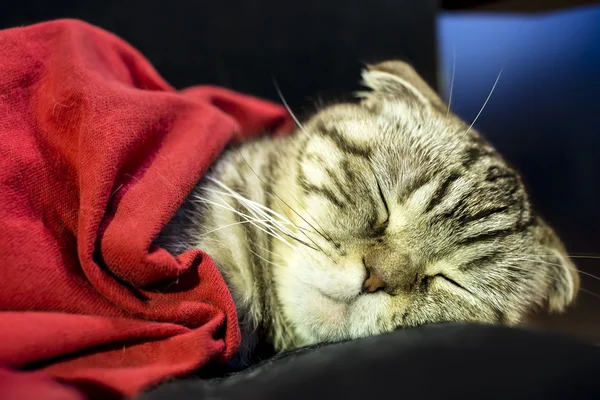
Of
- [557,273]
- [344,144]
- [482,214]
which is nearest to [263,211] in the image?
[344,144]

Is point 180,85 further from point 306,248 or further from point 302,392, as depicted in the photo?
point 302,392

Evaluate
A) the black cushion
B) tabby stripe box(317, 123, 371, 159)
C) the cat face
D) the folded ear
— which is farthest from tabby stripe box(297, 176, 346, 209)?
the folded ear

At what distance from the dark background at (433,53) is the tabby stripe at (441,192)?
0.55m

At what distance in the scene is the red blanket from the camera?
0.71m

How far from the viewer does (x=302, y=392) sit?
0.61m

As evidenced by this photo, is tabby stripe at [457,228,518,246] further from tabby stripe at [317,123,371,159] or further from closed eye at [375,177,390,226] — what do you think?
tabby stripe at [317,123,371,159]

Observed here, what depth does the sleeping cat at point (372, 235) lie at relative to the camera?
95cm

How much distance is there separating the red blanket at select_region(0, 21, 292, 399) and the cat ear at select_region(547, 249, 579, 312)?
0.82m

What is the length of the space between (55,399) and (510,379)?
1.81 ft

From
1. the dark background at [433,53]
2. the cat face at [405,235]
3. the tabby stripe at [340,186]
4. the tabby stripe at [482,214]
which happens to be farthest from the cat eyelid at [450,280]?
the dark background at [433,53]

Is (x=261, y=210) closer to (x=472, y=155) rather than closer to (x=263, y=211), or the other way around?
(x=263, y=211)

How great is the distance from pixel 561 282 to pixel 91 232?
3.55ft

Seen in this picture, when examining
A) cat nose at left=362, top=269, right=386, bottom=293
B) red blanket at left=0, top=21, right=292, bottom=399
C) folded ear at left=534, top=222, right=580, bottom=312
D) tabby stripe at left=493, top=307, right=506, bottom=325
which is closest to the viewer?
red blanket at left=0, top=21, right=292, bottom=399

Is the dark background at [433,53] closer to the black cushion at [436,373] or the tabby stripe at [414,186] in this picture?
the tabby stripe at [414,186]
